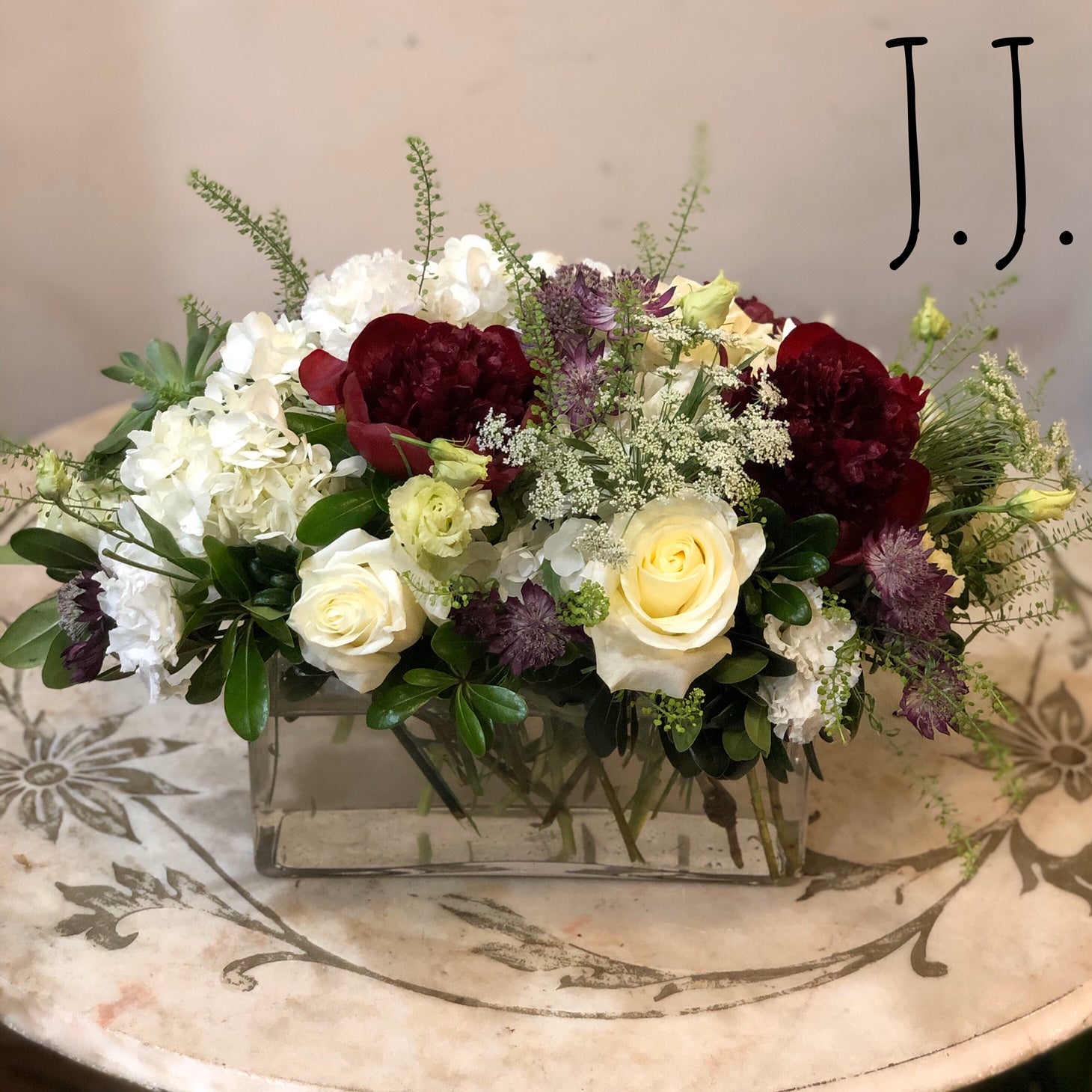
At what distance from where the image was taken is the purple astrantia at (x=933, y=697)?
637mm

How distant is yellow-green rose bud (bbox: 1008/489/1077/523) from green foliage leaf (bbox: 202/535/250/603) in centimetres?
46

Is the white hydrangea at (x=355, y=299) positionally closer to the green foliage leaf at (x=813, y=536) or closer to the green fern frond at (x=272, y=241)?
the green fern frond at (x=272, y=241)

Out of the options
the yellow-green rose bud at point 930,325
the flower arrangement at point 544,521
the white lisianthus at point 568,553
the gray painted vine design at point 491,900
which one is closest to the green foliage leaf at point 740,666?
the flower arrangement at point 544,521

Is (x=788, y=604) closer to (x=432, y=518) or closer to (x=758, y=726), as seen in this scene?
(x=758, y=726)

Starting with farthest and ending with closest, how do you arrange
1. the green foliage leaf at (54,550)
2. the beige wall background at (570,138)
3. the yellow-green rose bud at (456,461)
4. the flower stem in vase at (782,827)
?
the beige wall background at (570,138), the flower stem in vase at (782,827), the green foliage leaf at (54,550), the yellow-green rose bud at (456,461)

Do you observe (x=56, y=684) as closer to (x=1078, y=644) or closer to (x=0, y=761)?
(x=0, y=761)

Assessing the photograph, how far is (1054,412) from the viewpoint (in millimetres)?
1786

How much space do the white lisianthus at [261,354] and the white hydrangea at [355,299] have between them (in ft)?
0.08

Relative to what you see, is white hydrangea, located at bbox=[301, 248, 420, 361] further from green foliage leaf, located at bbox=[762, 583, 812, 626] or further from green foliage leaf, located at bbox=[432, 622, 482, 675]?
green foliage leaf, located at bbox=[762, 583, 812, 626]

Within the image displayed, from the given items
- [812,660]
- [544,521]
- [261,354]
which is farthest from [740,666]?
[261,354]

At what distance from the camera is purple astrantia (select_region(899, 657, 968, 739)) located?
2.09 feet

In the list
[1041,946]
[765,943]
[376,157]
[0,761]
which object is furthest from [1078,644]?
[376,157]

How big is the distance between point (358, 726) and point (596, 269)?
344mm

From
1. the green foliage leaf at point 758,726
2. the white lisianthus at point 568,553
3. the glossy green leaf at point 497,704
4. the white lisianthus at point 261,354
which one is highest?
the white lisianthus at point 261,354
